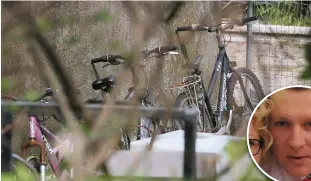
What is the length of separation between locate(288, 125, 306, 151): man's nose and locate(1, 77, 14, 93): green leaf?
0.69 meters

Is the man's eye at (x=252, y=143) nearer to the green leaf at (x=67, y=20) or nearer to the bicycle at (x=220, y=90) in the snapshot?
the green leaf at (x=67, y=20)

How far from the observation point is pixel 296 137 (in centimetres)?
143

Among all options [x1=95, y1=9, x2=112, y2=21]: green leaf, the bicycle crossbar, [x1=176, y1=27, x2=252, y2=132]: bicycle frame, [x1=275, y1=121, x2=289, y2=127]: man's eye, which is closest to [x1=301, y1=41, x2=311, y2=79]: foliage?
the bicycle crossbar

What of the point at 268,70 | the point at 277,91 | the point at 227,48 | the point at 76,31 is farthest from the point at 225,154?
the point at 227,48

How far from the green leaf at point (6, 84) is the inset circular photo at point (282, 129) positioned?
0.58m

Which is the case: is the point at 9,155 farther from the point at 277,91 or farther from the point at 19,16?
the point at 277,91

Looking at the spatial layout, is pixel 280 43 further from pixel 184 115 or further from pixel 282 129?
pixel 184 115

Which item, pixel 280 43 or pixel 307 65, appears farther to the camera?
pixel 280 43

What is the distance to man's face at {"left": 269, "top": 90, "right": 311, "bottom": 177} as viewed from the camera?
142 centimetres

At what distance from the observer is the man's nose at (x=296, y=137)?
1426 mm

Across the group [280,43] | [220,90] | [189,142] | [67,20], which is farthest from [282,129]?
[220,90]

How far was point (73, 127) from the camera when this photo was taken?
87cm

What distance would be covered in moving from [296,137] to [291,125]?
1.3 inches

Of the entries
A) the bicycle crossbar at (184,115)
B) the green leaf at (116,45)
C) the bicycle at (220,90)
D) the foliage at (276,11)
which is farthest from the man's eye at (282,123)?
the foliage at (276,11)
